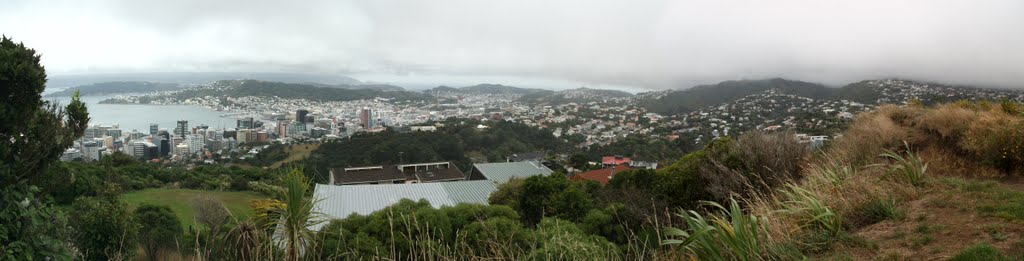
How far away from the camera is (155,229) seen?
9.97 metres

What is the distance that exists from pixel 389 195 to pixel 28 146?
6745 millimetres

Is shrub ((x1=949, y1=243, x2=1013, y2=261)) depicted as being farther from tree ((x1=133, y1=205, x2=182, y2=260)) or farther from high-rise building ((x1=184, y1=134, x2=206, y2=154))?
high-rise building ((x1=184, y1=134, x2=206, y2=154))

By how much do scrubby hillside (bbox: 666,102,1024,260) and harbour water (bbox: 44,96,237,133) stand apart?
2104 inches

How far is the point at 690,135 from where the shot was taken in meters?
31.7

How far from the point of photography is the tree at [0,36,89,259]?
3.02 meters

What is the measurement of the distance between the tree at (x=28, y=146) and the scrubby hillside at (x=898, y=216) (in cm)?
346

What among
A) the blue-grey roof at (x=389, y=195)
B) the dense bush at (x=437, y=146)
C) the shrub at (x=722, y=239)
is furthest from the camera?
the dense bush at (x=437, y=146)

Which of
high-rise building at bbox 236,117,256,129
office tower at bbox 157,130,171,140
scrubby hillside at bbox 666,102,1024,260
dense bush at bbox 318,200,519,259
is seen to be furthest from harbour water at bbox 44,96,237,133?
scrubby hillside at bbox 666,102,1024,260

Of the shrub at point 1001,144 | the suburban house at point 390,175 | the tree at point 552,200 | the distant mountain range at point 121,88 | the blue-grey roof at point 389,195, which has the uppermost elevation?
the distant mountain range at point 121,88

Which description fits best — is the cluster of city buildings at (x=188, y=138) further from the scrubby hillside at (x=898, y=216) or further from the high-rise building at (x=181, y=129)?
the scrubby hillside at (x=898, y=216)

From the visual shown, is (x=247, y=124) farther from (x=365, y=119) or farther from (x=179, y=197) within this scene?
(x=179, y=197)

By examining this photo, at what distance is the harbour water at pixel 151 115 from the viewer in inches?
1988

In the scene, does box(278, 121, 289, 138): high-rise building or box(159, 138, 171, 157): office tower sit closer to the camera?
box(159, 138, 171, 157): office tower

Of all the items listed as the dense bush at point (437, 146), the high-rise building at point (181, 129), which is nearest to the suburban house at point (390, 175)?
the dense bush at point (437, 146)
